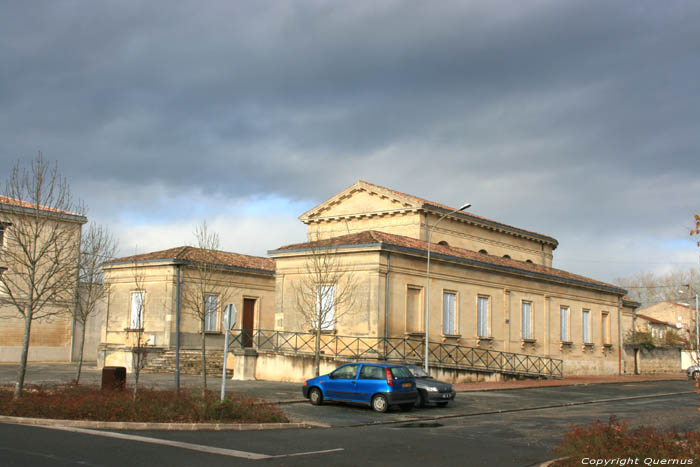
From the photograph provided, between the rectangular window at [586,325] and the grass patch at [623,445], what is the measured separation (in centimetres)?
3314

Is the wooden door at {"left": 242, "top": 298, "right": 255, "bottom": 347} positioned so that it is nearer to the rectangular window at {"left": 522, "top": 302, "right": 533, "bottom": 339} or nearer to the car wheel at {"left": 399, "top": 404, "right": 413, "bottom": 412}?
the rectangular window at {"left": 522, "top": 302, "right": 533, "bottom": 339}

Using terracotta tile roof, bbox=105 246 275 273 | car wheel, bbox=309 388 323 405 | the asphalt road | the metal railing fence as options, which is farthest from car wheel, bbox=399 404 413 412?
terracotta tile roof, bbox=105 246 275 273

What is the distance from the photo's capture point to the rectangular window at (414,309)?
1227 inches

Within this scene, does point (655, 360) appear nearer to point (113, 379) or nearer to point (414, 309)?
point (414, 309)

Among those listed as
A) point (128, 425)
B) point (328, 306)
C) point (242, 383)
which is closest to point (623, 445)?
point (128, 425)

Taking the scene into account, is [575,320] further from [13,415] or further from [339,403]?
[13,415]

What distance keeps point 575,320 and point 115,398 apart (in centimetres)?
3205

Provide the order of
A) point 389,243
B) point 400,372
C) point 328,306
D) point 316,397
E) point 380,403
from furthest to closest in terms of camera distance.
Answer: point 328,306
point 389,243
point 316,397
point 400,372
point 380,403

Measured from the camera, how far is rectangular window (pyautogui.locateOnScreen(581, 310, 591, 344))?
42906 millimetres

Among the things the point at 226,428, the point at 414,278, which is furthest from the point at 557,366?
the point at 226,428

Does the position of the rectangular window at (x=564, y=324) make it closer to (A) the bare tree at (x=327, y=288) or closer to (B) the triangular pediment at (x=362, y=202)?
(B) the triangular pediment at (x=362, y=202)

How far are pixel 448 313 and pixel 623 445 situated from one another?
2284 centimetres

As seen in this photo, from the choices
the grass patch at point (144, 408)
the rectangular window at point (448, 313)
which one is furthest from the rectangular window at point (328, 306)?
the grass patch at point (144, 408)

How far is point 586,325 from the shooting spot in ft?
142
